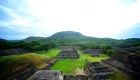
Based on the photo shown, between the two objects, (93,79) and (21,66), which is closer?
(93,79)

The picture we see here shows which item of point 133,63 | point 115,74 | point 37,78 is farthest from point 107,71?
point 37,78

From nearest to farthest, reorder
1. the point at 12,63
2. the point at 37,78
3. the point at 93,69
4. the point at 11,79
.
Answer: the point at 37,78 → the point at 11,79 → the point at 93,69 → the point at 12,63

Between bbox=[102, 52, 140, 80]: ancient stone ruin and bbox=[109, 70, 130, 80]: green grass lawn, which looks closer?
bbox=[109, 70, 130, 80]: green grass lawn

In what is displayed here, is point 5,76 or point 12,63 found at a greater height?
point 12,63

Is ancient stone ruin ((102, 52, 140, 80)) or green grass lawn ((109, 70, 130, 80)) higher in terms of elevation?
ancient stone ruin ((102, 52, 140, 80))

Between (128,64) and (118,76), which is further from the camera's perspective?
(128,64)

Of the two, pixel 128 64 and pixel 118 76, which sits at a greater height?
pixel 128 64

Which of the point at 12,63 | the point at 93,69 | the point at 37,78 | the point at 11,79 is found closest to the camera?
the point at 37,78

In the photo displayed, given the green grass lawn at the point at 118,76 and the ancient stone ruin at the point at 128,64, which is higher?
the ancient stone ruin at the point at 128,64

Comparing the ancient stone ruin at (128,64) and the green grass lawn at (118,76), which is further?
the ancient stone ruin at (128,64)

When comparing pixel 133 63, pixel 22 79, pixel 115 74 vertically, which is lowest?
pixel 22 79

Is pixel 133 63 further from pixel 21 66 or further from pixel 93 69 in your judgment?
pixel 21 66
